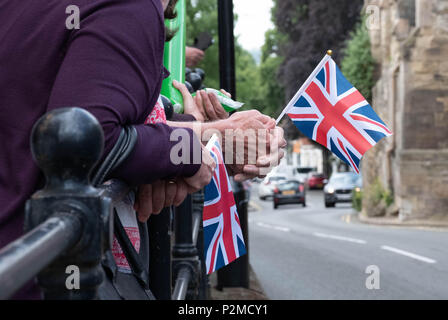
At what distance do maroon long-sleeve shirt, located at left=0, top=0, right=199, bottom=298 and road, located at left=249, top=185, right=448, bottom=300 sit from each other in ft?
14.7

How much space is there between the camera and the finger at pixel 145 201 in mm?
1552

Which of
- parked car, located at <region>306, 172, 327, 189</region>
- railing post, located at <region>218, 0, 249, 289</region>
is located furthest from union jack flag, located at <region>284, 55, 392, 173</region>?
parked car, located at <region>306, 172, 327, 189</region>

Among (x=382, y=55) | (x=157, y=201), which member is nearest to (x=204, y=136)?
(x=157, y=201)

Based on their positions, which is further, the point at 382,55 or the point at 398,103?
the point at 382,55

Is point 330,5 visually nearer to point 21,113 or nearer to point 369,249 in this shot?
point 369,249

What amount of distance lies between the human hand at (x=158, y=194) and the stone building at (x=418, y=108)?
19.1 m

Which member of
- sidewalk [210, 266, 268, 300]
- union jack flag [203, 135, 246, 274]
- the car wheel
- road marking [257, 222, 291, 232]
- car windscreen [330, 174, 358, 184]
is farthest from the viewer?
the car wheel

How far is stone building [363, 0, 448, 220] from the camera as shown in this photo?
2041cm

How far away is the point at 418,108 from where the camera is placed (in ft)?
69.0

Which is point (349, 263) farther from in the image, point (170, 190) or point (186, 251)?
point (170, 190)

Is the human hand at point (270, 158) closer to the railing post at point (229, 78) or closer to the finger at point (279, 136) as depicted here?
the finger at point (279, 136)

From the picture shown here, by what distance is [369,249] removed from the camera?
11789 mm

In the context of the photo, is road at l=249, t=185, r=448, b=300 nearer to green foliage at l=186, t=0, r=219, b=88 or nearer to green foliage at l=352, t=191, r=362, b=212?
green foliage at l=186, t=0, r=219, b=88
